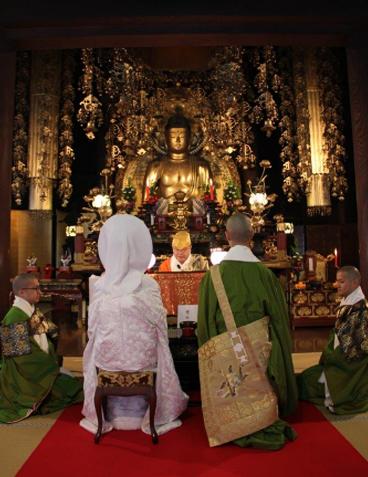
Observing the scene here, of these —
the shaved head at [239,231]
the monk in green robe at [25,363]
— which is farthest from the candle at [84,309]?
the shaved head at [239,231]

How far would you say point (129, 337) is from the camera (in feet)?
9.91

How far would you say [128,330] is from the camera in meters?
3.03

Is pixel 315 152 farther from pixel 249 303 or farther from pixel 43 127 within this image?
pixel 249 303

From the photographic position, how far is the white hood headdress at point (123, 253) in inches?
118

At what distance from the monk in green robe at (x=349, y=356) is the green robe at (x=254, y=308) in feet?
1.99

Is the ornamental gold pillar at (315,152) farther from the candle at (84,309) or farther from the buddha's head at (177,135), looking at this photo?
the candle at (84,309)

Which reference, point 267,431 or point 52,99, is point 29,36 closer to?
point 267,431

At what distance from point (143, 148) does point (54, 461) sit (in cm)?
956

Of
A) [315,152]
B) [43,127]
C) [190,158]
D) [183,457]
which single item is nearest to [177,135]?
[190,158]

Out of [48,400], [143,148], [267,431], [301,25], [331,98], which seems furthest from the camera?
[143,148]

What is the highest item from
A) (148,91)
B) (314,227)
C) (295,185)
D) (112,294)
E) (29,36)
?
(148,91)

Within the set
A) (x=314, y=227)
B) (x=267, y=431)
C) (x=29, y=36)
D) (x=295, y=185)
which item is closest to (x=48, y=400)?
(x=267, y=431)

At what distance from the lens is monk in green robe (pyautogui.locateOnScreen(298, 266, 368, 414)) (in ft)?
11.4

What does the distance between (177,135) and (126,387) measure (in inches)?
386
